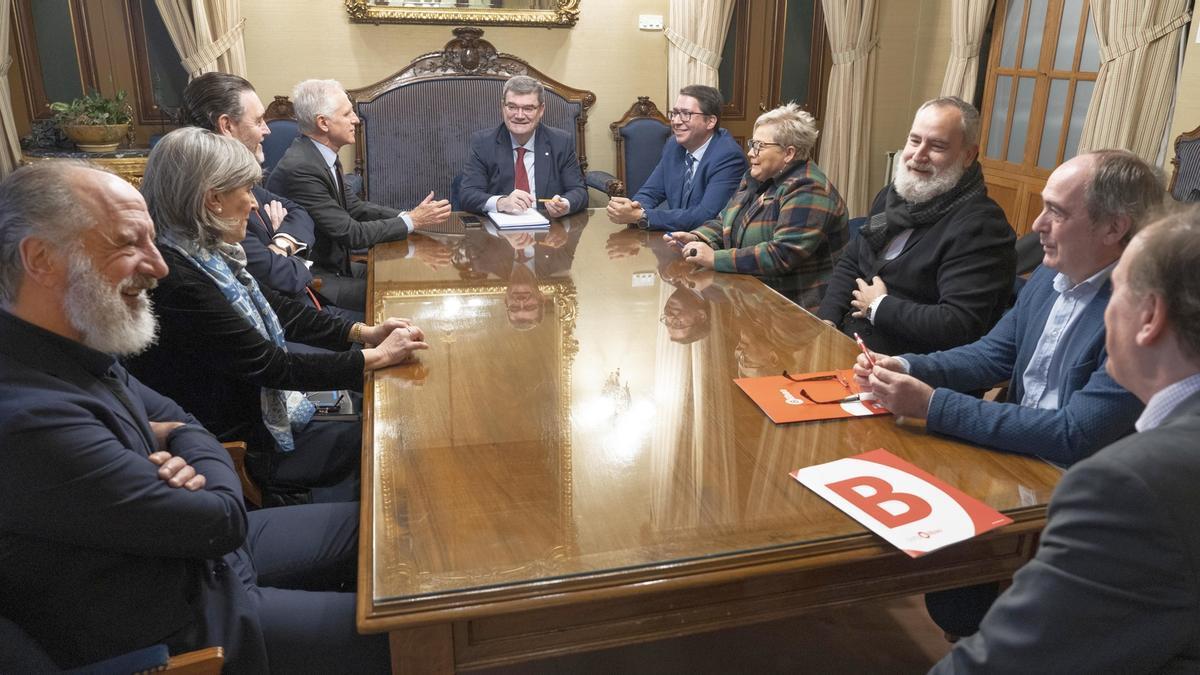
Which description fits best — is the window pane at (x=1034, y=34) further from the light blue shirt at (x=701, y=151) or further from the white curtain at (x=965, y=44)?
the light blue shirt at (x=701, y=151)

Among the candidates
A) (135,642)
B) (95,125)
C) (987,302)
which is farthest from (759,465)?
(95,125)

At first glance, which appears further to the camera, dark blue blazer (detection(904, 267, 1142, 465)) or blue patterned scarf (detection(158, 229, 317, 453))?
blue patterned scarf (detection(158, 229, 317, 453))

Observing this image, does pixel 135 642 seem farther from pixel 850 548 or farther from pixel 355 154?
pixel 355 154

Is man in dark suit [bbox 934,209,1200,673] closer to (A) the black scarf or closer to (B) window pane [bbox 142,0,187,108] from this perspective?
(A) the black scarf

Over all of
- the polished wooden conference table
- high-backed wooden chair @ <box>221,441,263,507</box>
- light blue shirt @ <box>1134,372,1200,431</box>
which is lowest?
high-backed wooden chair @ <box>221,441,263,507</box>

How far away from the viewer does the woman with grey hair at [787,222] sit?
262cm

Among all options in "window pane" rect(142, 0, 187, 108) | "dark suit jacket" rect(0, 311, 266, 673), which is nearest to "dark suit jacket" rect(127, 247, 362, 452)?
"dark suit jacket" rect(0, 311, 266, 673)

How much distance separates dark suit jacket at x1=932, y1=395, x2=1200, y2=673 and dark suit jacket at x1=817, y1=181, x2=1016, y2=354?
4.24 feet

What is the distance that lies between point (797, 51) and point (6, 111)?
454 cm

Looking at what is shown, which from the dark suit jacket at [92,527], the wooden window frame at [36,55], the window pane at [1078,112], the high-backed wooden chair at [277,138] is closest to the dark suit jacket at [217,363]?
the dark suit jacket at [92,527]

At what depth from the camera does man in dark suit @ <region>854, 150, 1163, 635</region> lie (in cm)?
137

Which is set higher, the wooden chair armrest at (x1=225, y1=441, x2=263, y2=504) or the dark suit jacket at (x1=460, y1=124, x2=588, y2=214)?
the dark suit jacket at (x1=460, y1=124, x2=588, y2=214)

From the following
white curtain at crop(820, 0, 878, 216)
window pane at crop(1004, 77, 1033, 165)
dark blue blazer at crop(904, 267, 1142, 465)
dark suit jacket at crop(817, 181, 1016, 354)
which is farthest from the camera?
white curtain at crop(820, 0, 878, 216)

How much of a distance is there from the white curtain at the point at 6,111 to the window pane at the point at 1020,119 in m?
5.46
